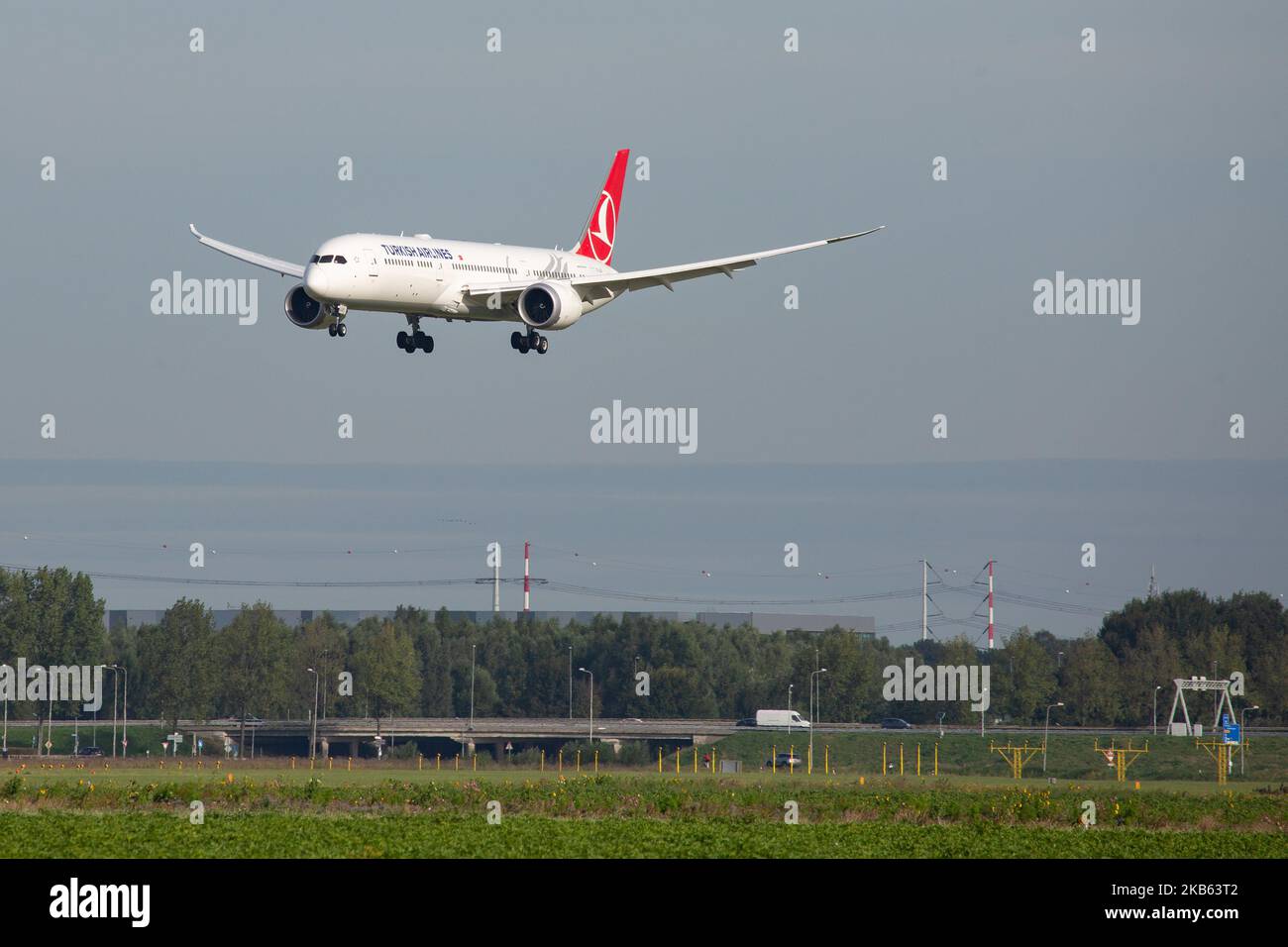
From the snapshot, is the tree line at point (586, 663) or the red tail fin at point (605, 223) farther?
the tree line at point (586, 663)

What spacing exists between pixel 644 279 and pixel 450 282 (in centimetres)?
876

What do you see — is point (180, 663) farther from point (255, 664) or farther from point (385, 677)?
point (385, 677)

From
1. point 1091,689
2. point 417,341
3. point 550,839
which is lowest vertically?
point 1091,689

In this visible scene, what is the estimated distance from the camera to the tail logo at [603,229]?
3575 inches

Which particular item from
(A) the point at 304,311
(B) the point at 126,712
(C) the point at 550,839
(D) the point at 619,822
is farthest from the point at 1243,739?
(B) the point at 126,712

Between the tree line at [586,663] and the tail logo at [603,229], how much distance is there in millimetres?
57640

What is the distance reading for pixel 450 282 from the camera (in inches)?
2640

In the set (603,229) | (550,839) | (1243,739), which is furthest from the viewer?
(1243,739)

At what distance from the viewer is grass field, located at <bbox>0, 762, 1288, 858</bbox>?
136ft

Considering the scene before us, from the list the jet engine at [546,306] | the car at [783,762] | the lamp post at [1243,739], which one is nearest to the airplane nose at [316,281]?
the jet engine at [546,306]

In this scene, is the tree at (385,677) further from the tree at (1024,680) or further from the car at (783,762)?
the tree at (1024,680)

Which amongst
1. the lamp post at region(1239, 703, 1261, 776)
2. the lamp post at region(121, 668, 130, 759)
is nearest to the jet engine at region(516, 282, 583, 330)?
the lamp post at region(1239, 703, 1261, 776)
